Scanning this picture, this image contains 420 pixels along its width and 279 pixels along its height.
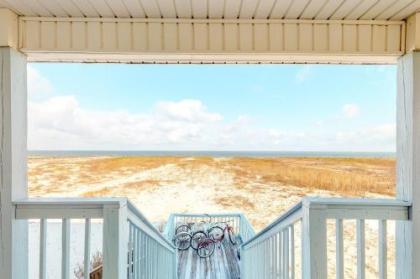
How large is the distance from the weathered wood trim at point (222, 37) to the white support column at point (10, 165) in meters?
0.19

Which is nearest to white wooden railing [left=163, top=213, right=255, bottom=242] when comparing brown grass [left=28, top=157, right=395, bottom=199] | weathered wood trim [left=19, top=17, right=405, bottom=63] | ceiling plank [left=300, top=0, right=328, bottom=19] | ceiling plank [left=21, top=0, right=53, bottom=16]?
brown grass [left=28, top=157, right=395, bottom=199]

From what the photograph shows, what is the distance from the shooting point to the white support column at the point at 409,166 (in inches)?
64.3

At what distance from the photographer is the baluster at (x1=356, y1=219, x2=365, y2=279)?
1.48m

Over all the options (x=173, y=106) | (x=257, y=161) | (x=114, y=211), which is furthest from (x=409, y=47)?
(x=173, y=106)

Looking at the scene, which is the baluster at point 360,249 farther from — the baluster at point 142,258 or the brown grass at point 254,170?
the brown grass at point 254,170

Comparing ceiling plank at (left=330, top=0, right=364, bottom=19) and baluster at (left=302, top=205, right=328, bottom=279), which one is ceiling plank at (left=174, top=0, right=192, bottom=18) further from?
baluster at (left=302, top=205, right=328, bottom=279)

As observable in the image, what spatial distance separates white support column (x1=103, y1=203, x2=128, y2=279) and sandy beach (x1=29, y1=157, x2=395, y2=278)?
521cm

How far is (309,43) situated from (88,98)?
11.0 m

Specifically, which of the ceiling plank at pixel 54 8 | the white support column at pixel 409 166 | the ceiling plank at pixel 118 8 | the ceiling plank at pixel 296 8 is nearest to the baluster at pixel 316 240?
the white support column at pixel 409 166

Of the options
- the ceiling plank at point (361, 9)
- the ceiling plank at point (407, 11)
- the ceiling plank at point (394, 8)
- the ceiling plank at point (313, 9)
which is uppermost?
the ceiling plank at point (313, 9)

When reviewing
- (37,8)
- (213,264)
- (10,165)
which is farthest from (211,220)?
(37,8)

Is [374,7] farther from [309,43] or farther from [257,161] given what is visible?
[257,161]

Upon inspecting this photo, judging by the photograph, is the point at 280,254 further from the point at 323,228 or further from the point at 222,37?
the point at 222,37

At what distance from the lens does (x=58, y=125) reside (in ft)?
26.5
